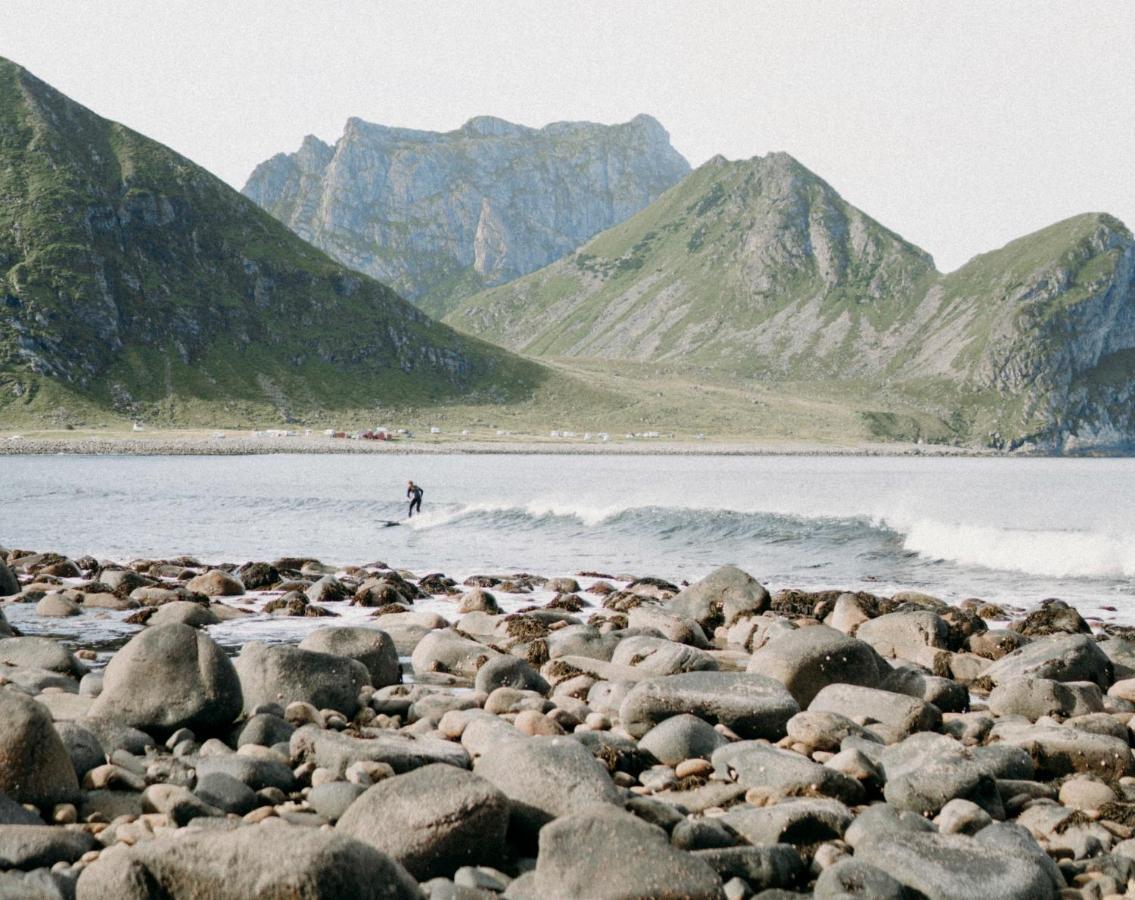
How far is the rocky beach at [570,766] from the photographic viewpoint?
337 inches

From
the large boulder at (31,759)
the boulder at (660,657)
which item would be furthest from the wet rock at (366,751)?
the boulder at (660,657)

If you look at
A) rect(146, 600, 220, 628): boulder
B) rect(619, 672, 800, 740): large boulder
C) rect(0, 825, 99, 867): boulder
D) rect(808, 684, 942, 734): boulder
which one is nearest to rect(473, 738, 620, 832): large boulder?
rect(619, 672, 800, 740): large boulder

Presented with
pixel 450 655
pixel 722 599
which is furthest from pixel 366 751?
pixel 722 599

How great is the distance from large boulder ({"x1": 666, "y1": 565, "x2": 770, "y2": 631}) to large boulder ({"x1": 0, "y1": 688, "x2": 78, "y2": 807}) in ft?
56.6

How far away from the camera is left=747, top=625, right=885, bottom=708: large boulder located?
54.1 feet

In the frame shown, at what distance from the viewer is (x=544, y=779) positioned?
1056 cm

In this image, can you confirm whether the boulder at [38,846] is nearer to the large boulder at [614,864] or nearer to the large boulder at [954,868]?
the large boulder at [614,864]

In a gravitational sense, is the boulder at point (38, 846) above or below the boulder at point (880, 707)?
above

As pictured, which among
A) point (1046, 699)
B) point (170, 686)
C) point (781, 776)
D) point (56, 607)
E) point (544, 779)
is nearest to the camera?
point (544, 779)

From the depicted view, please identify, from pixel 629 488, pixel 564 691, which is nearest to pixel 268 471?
pixel 629 488

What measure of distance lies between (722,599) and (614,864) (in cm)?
1861

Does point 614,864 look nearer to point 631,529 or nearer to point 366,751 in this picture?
point 366,751

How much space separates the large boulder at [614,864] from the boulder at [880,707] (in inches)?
247

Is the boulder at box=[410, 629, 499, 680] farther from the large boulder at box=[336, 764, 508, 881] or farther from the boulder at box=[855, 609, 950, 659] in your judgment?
the large boulder at box=[336, 764, 508, 881]
